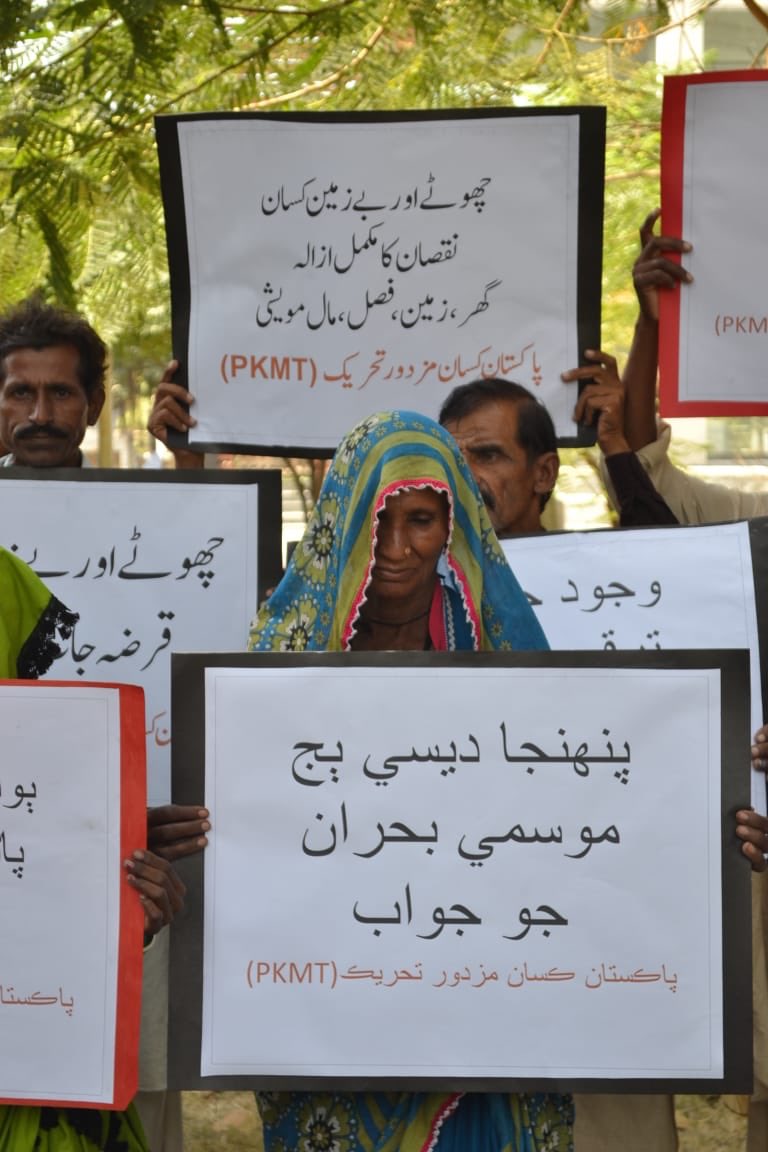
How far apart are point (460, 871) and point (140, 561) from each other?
50.0 inches

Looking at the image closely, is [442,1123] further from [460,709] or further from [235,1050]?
[460,709]

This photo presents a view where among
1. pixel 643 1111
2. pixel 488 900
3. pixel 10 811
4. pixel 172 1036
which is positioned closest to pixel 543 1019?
pixel 488 900

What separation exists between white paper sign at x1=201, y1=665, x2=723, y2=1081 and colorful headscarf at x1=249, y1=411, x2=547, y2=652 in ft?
0.57

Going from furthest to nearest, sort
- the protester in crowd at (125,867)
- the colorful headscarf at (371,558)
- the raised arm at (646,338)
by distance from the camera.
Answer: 1. the raised arm at (646,338)
2. the colorful headscarf at (371,558)
3. the protester in crowd at (125,867)

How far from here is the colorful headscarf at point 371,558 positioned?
2.50 metres

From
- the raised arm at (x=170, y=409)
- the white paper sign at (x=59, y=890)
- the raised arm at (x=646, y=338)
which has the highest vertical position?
the raised arm at (x=646, y=338)

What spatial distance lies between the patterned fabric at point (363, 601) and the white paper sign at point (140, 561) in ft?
2.43

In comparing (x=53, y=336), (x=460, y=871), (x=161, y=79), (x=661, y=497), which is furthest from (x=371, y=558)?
(x=161, y=79)

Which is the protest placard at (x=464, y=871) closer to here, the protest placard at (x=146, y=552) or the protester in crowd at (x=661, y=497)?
the protest placard at (x=146, y=552)

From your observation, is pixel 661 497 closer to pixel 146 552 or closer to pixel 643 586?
pixel 643 586

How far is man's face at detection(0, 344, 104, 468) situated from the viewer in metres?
3.69

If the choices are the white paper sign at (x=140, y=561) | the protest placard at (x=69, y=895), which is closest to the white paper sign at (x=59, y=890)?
the protest placard at (x=69, y=895)

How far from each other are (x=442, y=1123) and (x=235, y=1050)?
0.36 metres

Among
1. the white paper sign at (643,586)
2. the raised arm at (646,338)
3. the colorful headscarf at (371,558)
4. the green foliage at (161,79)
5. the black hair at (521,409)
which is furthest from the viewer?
the green foliage at (161,79)
